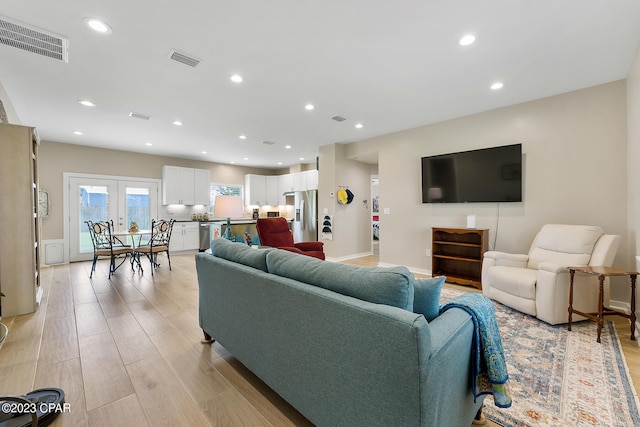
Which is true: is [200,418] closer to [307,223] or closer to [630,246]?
[630,246]

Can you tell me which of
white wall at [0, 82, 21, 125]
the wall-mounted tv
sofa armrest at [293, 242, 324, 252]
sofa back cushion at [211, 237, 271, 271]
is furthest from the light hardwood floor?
white wall at [0, 82, 21, 125]

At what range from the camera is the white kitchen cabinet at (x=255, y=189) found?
27.5 feet

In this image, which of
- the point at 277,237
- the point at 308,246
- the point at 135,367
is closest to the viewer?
the point at 135,367

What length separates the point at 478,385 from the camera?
4.06 ft

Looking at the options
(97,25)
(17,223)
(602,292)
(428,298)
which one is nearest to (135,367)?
(428,298)

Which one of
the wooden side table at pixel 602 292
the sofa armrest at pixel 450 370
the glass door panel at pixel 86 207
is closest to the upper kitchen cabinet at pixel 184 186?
the glass door panel at pixel 86 207

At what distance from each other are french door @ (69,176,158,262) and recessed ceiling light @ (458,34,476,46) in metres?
7.23

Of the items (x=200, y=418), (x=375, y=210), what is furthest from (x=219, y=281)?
(x=375, y=210)

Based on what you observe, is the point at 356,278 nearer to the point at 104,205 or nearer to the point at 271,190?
the point at 104,205

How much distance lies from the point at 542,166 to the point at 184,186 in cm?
759

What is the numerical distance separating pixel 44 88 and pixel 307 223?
508cm

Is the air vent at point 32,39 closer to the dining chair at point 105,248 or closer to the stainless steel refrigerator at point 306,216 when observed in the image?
the dining chair at point 105,248

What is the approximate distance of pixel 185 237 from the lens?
713 centimetres

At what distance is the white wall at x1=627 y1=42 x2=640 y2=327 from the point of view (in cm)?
249
